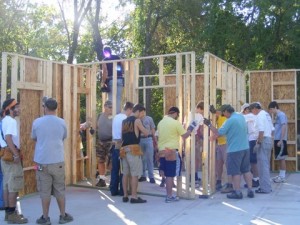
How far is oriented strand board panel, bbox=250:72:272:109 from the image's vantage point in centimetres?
1345

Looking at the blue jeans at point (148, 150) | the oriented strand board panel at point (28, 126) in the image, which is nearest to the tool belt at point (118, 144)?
the blue jeans at point (148, 150)

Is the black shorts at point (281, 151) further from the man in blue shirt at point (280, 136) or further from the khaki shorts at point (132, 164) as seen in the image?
the khaki shorts at point (132, 164)

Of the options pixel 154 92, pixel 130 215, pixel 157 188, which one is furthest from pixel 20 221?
pixel 154 92

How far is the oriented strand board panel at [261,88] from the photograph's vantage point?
529 inches

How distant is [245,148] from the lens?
8914 millimetres

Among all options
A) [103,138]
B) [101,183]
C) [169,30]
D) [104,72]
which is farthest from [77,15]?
[101,183]

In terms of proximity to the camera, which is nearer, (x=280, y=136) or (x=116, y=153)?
(x=116, y=153)

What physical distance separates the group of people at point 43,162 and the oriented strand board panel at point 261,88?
7987mm

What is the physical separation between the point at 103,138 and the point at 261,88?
18.0 feet

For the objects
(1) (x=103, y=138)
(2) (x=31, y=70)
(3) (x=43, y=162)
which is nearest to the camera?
(3) (x=43, y=162)

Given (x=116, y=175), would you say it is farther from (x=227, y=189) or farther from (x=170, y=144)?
(x=227, y=189)

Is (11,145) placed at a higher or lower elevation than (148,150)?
higher

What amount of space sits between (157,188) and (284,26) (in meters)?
10.2

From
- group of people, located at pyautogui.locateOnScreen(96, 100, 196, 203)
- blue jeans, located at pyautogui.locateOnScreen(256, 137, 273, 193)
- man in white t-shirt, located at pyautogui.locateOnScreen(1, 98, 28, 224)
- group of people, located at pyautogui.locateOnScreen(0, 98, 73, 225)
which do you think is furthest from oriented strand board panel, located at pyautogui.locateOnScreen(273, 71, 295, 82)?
man in white t-shirt, located at pyautogui.locateOnScreen(1, 98, 28, 224)
